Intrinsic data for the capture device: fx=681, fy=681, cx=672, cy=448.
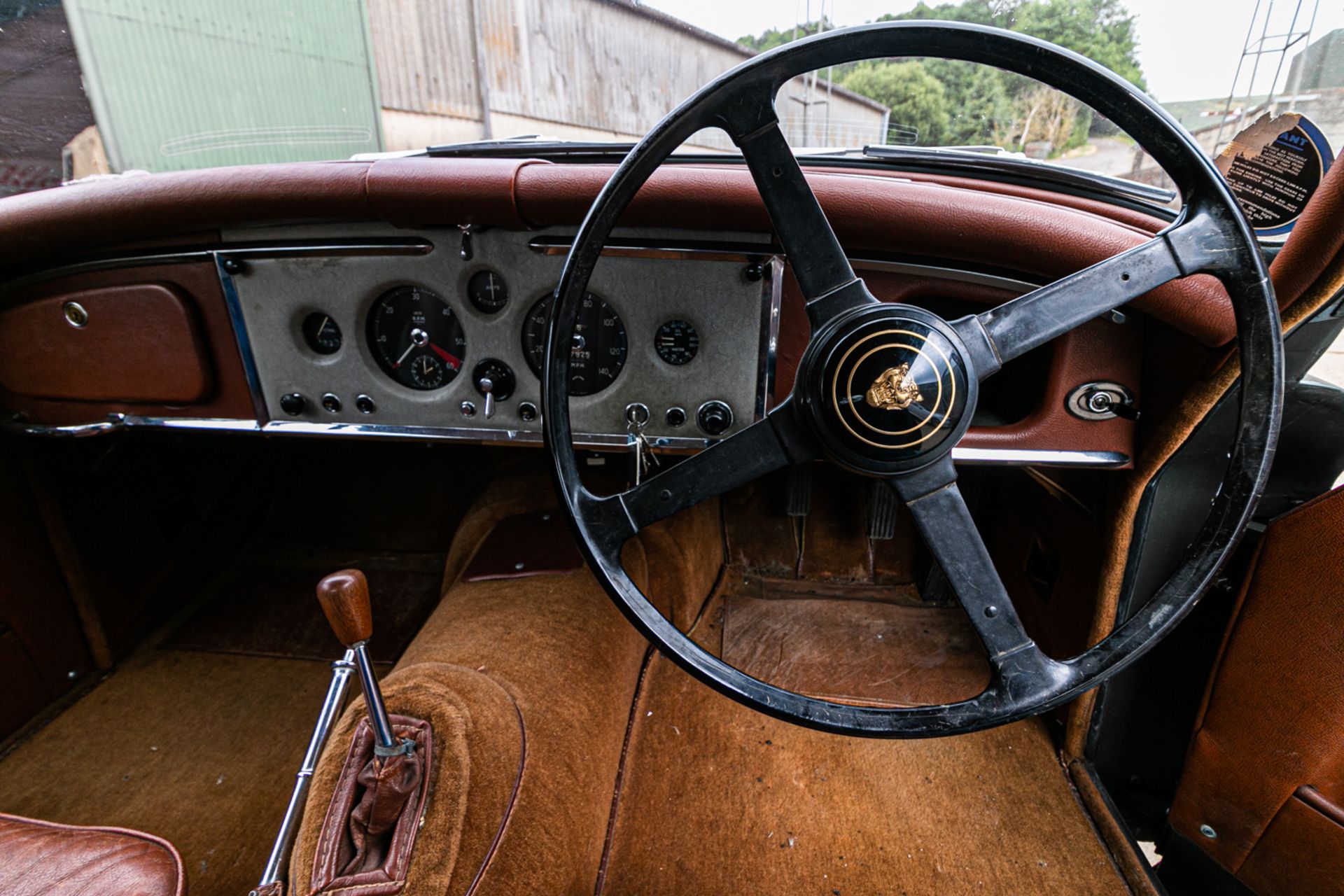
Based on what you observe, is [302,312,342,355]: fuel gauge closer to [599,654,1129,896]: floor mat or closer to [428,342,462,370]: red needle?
[428,342,462,370]: red needle

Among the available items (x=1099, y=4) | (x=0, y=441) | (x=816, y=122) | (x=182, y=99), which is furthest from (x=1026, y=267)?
(x=182, y=99)

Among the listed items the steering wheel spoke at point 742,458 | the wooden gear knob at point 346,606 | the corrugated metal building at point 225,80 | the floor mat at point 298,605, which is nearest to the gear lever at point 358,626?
the wooden gear knob at point 346,606

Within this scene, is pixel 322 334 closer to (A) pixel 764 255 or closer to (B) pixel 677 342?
(B) pixel 677 342

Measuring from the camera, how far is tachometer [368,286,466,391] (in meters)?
1.47

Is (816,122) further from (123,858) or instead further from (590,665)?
(123,858)

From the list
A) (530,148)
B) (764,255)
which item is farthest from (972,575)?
(530,148)

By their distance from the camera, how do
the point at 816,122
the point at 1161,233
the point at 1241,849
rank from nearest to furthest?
the point at 1161,233
the point at 1241,849
the point at 816,122

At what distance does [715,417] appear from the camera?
55.0 inches

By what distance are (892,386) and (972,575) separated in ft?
1.09

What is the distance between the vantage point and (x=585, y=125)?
2.69 m

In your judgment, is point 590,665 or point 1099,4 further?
point 590,665

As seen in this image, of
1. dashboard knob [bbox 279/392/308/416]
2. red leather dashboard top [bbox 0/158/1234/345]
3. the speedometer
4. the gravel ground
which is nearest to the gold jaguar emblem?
red leather dashboard top [bbox 0/158/1234/345]

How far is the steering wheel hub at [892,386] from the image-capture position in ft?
2.94

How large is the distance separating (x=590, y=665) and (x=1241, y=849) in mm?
1299
